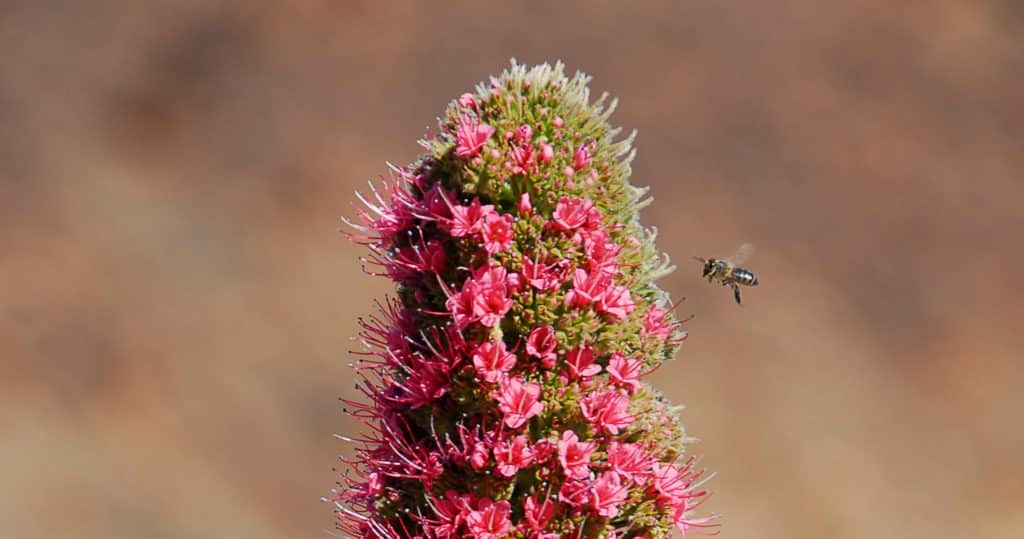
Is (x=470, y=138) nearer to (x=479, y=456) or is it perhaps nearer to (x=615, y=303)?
(x=615, y=303)

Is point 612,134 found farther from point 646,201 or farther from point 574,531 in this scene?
point 574,531

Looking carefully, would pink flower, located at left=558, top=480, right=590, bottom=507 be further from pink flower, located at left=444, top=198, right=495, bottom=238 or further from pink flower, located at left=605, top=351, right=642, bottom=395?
pink flower, located at left=444, top=198, right=495, bottom=238

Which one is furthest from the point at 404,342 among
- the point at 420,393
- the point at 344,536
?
the point at 344,536

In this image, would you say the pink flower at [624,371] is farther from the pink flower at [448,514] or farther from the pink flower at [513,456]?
the pink flower at [448,514]

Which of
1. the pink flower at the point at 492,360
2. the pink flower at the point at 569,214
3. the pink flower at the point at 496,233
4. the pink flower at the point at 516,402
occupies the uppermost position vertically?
the pink flower at the point at 569,214

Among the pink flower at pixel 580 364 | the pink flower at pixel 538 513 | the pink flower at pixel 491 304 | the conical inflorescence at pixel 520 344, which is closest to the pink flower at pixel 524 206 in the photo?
the conical inflorescence at pixel 520 344

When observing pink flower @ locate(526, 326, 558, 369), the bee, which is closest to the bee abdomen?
the bee
